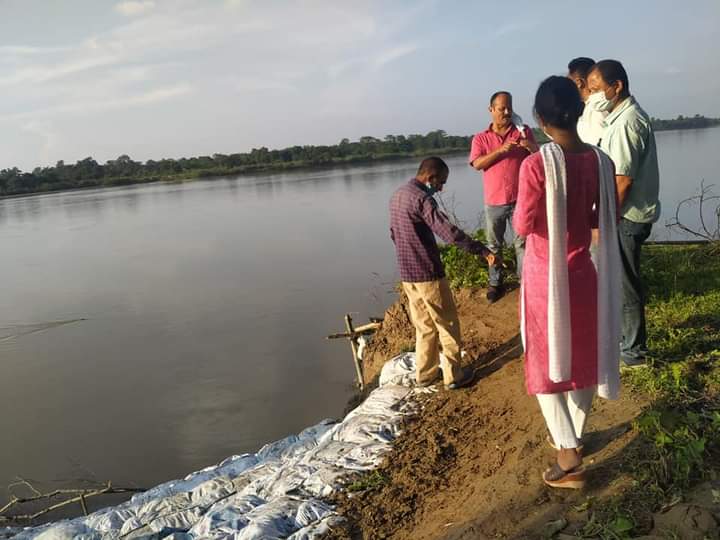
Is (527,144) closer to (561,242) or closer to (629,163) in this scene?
(629,163)

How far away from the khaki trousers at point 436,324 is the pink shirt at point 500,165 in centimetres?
112

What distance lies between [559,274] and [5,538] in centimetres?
412

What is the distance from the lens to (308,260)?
1438 centimetres

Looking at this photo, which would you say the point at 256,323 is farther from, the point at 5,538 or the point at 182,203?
the point at 182,203

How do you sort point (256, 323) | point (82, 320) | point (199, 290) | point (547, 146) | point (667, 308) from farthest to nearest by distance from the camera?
point (199, 290) → point (82, 320) → point (256, 323) → point (667, 308) → point (547, 146)

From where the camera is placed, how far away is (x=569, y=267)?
2.21 m

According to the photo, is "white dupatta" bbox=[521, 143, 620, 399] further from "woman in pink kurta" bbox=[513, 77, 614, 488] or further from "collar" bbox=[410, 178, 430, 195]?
"collar" bbox=[410, 178, 430, 195]

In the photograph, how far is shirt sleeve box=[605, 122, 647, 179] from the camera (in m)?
2.92

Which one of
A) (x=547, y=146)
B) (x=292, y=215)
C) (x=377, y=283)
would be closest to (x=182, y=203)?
(x=292, y=215)

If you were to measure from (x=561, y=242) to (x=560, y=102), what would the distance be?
0.55m

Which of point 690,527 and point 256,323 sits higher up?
point 690,527

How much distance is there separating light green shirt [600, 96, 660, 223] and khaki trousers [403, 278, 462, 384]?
1205 millimetres

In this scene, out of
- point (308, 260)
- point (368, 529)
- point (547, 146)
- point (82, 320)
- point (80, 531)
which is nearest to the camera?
point (547, 146)

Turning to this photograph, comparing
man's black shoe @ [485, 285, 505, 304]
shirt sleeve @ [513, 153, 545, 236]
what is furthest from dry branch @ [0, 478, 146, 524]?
shirt sleeve @ [513, 153, 545, 236]
